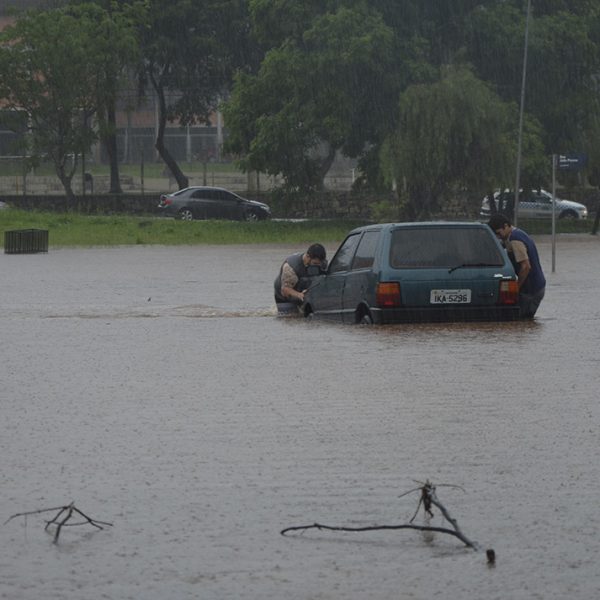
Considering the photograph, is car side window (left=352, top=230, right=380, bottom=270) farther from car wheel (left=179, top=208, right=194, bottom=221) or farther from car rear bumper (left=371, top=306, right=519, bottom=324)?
car wheel (left=179, top=208, right=194, bottom=221)

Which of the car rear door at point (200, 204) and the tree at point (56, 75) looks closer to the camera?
the car rear door at point (200, 204)

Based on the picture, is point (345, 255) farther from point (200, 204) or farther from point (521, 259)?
point (200, 204)

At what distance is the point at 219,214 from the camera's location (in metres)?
74.4

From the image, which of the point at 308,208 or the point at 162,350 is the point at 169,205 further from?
the point at 162,350

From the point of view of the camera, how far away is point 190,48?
84062 mm

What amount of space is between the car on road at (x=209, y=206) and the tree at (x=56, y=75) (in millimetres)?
4234

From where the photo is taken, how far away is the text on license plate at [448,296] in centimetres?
1980

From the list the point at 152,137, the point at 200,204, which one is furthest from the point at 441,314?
the point at 152,137

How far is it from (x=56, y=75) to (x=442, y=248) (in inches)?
2209

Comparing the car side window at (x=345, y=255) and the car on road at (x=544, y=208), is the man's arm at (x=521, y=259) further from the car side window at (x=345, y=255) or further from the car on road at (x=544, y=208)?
the car on road at (x=544, y=208)

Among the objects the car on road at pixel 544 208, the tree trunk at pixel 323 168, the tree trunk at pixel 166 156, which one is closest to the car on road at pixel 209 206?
the tree trunk at pixel 323 168

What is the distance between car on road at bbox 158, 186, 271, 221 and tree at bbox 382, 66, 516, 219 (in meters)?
14.2

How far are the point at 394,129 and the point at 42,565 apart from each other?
56251 mm

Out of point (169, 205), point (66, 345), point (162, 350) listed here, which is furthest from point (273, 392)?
point (169, 205)
